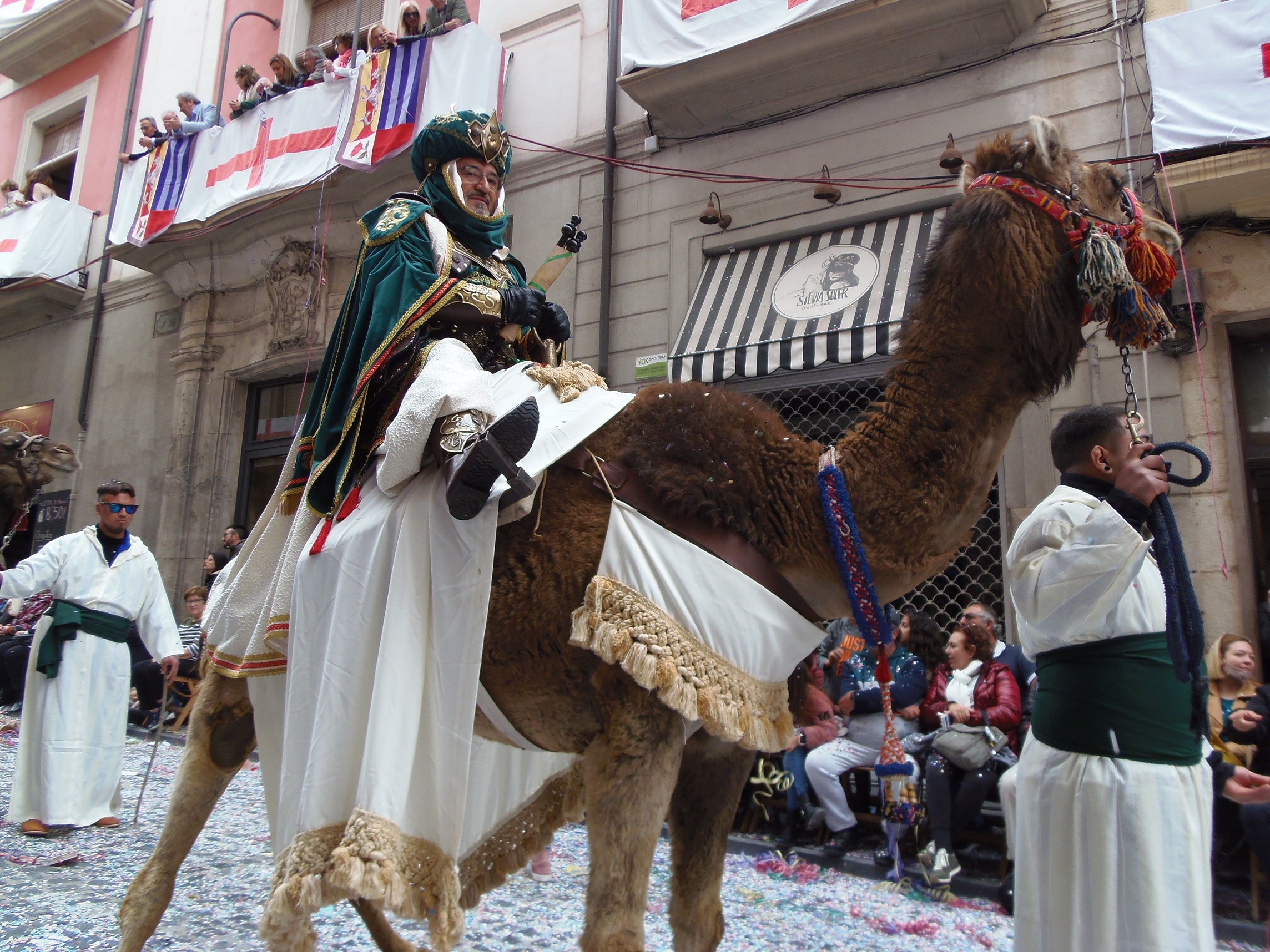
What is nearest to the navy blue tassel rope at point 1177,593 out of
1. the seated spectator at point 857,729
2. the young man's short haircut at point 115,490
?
the seated spectator at point 857,729

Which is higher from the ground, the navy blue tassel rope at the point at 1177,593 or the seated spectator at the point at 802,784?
the navy blue tassel rope at the point at 1177,593

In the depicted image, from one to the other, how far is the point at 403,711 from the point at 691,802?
0.92 meters

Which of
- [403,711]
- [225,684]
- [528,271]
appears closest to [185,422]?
[528,271]

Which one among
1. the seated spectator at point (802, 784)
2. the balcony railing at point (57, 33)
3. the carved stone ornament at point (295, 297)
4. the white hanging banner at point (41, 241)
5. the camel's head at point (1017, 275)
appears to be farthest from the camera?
the balcony railing at point (57, 33)

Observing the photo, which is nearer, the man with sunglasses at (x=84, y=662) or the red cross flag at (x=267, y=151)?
the man with sunglasses at (x=84, y=662)

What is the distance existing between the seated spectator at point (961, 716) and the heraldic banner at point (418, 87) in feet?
26.4

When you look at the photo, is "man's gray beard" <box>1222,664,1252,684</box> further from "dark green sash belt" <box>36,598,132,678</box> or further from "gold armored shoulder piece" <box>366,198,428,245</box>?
"dark green sash belt" <box>36,598,132,678</box>

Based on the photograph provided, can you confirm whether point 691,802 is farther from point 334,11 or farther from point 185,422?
point 334,11

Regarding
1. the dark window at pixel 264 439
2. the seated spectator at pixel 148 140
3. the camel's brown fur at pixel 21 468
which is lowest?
the camel's brown fur at pixel 21 468

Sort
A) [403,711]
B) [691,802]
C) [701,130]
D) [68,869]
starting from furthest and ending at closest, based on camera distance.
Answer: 1. [701,130]
2. [68,869]
3. [691,802]
4. [403,711]

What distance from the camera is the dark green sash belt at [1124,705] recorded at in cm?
263

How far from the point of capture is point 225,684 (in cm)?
A: 331

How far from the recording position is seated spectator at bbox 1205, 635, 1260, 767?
4902 millimetres

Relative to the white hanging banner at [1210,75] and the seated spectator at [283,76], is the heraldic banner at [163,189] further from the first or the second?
the white hanging banner at [1210,75]
